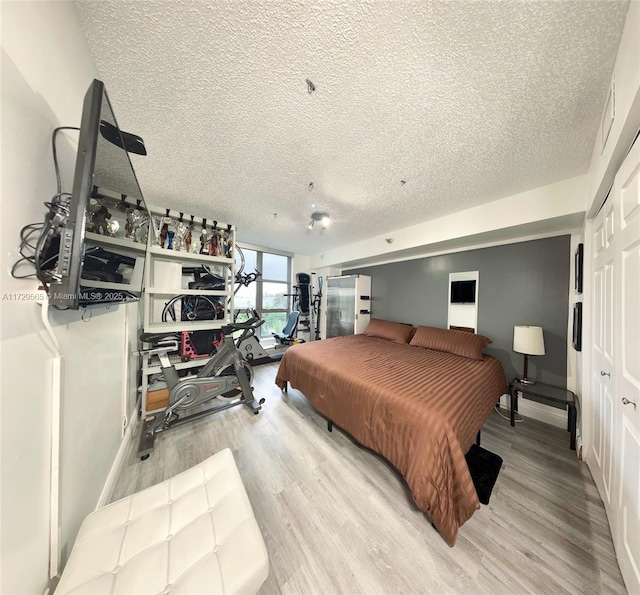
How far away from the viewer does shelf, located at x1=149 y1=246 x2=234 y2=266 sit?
8.02 ft

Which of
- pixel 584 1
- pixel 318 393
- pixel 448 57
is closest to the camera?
pixel 584 1

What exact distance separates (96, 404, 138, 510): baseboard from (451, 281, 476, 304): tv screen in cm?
409

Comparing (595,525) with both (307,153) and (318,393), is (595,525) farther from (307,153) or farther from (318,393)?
(307,153)

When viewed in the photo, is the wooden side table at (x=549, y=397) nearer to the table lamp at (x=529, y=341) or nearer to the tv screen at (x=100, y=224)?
the table lamp at (x=529, y=341)

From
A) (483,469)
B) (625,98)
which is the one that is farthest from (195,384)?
(625,98)

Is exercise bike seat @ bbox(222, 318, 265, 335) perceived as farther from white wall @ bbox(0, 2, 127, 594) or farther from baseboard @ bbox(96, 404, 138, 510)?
white wall @ bbox(0, 2, 127, 594)

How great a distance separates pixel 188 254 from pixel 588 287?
4096mm

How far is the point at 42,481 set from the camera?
747mm

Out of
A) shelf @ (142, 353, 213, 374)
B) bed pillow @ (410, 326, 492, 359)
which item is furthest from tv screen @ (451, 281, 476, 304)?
shelf @ (142, 353, 213, 374)

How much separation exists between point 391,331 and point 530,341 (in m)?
1.67

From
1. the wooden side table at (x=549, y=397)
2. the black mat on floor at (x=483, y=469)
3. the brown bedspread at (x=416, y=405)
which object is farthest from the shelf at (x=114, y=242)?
the wooden side table at (x=549, y=397)

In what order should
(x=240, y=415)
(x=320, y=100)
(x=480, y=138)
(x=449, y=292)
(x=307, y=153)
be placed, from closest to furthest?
(x=320, y=100), (x=480, y=138), (x=307, y=153), (x=240, y=415), (x=449, y=292)

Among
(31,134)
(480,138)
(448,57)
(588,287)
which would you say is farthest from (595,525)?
(31,134)

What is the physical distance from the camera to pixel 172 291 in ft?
8.05
